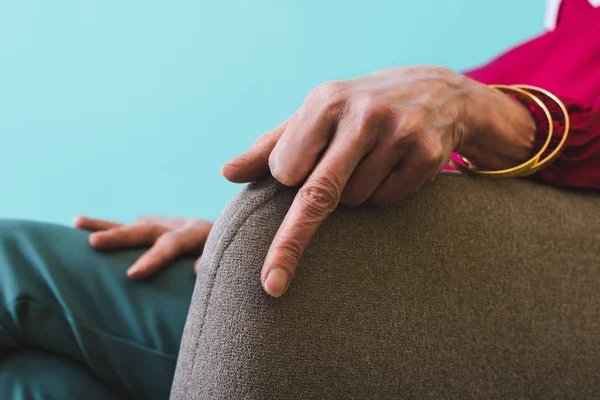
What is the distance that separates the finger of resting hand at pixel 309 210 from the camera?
1.27ft

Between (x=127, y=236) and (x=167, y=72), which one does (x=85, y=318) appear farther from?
(x=167, y=72)

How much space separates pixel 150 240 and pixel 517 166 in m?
0.46

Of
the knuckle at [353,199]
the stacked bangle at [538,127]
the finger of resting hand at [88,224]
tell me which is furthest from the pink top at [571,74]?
the finger of resting hand at [88,224]

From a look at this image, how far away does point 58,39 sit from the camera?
1.66m

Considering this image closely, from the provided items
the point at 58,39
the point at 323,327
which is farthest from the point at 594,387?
the point at 58,39

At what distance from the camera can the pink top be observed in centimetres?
55

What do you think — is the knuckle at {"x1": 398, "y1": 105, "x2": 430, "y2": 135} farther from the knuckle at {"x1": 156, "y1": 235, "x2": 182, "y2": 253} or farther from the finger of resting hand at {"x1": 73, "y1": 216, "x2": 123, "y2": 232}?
the finger of resting hand at {"x1": 73, "y1": 216, "x2": 123, "y2": 232}

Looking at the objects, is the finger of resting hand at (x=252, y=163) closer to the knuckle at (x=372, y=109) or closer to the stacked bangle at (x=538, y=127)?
the knuckle at (x=372, y=109)

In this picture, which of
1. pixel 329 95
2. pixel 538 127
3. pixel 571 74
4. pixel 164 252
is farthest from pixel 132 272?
pixel 571 74

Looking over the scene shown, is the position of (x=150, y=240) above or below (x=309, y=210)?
below

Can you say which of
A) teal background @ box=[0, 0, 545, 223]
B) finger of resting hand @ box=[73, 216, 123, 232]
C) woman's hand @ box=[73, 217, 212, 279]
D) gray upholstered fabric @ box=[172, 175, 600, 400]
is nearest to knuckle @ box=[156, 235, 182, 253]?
woman's hand @ box=[73, 217, 212, 279]

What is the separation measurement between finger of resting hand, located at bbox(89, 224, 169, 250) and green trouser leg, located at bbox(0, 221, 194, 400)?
0.04m

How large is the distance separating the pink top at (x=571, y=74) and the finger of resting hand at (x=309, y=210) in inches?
9.9

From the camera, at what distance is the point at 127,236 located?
70cm
